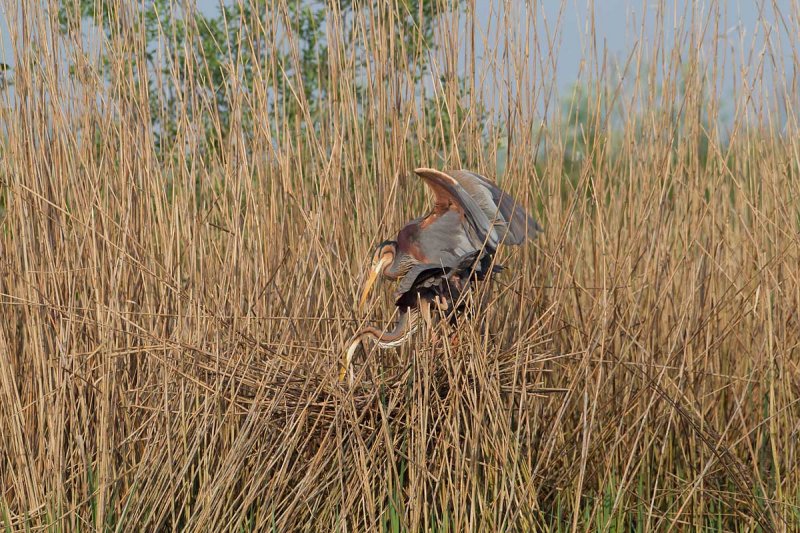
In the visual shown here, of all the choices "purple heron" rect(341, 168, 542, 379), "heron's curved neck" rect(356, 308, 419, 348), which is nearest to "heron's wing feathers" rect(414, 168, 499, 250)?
"purple heron" rect(341, 168, 542, 379)

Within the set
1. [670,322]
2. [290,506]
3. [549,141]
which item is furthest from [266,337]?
[670,322]

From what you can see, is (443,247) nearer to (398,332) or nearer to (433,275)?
(433,275)

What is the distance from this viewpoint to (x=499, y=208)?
1598mm

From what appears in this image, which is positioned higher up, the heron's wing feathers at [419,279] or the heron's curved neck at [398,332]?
the heron's wing feathers at [419,279]

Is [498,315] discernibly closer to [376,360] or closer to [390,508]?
[376,360]

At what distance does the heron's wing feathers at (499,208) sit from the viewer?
1569 mm

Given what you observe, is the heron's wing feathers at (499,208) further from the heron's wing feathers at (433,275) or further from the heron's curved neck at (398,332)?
the heron's curved neck at (398,332)

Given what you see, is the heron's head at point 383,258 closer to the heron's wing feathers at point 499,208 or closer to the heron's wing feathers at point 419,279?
the heron's wing feathers at point 419,279

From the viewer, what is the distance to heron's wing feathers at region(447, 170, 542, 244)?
1.57m

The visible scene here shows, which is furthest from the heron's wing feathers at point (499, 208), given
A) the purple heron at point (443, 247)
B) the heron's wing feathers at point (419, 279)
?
the heron's wing feathers at point (419, 279)

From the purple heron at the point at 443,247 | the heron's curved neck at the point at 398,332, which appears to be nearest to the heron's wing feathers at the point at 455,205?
the purple heron at the point at 443,247

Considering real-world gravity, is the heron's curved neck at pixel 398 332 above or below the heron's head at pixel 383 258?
below

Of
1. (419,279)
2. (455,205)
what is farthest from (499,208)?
(419,279)

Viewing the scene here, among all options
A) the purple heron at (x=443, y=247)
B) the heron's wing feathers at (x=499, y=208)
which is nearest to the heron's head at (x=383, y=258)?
the purple heron at (x=443, y=247)
